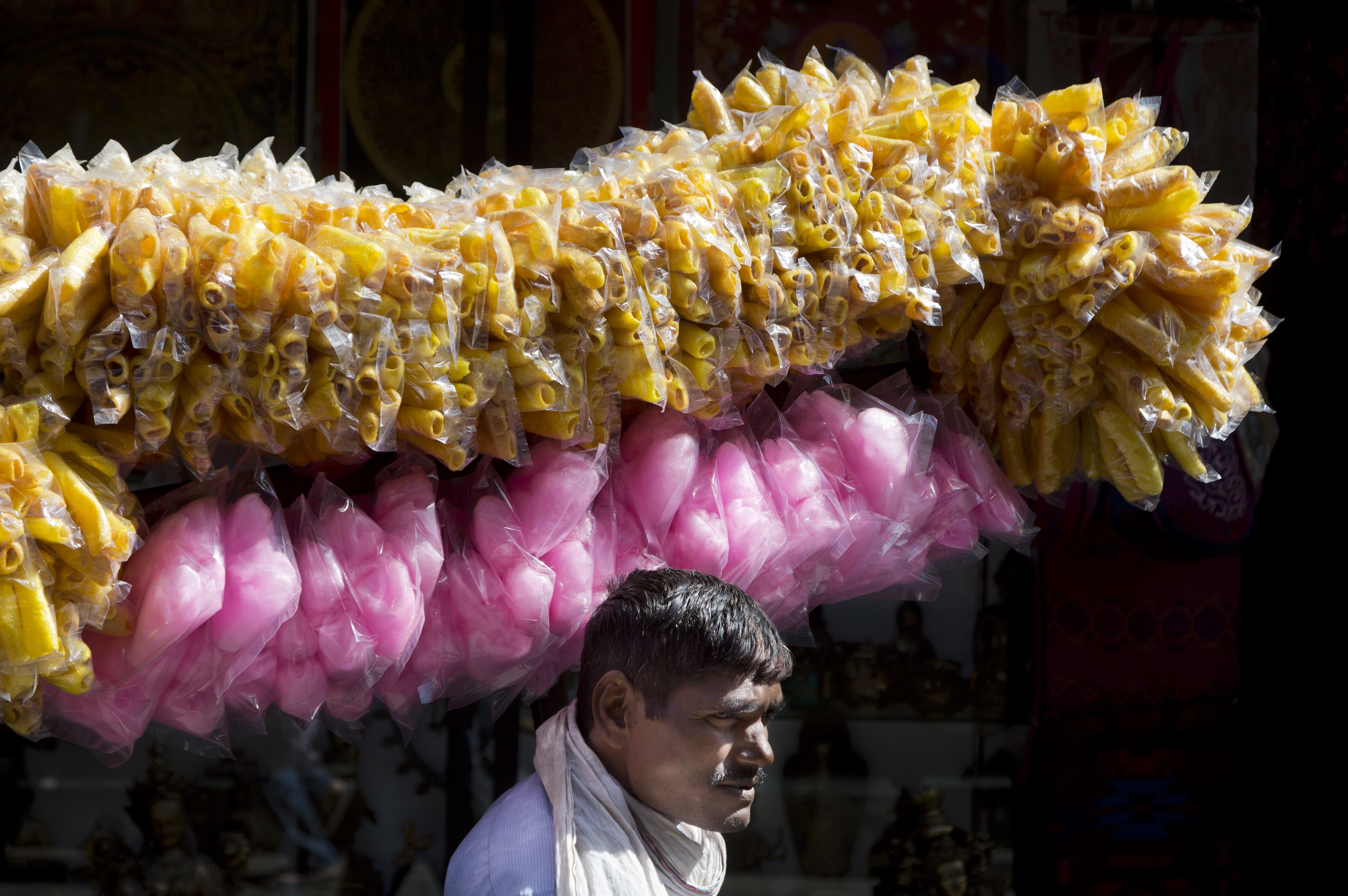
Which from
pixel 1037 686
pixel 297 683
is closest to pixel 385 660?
pixel 297 683

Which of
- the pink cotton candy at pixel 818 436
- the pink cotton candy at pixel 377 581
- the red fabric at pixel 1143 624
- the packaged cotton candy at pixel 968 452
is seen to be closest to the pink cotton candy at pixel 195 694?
the pink cotton candy at pixel 377 581

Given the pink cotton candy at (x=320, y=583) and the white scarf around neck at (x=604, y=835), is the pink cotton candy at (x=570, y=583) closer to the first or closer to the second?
the white scarf around neck at (x=604, y=835)

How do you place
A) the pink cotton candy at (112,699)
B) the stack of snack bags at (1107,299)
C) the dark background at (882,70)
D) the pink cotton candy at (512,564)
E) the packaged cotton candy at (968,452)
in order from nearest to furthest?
1. the pink cotton candy at (112,699)
2. the pink cotton candy at (512,564)
3. the stack of snack bags at (1107,299)
4. the packaged cotton candy at (968,452)
5. the dark background at (882,70)

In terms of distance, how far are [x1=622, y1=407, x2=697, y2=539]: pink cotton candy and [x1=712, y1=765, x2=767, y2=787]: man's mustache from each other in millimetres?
246

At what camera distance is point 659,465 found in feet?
3.54

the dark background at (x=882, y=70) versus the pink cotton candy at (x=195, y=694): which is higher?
the dark background at (x=882, y=70)

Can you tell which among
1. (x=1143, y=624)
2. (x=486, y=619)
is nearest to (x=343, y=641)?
(x=486, y=619)

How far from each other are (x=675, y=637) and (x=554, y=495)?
18cm

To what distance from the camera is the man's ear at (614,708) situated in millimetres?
974

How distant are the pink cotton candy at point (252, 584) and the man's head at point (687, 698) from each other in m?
0.28

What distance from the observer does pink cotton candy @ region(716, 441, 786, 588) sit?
1.09 metres

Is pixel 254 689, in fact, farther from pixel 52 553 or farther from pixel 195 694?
pixel 52 553

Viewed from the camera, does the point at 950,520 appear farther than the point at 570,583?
Yes

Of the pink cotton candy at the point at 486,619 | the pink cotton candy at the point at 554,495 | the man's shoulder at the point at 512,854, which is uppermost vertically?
the pink cotton candy at the point at 554,495
